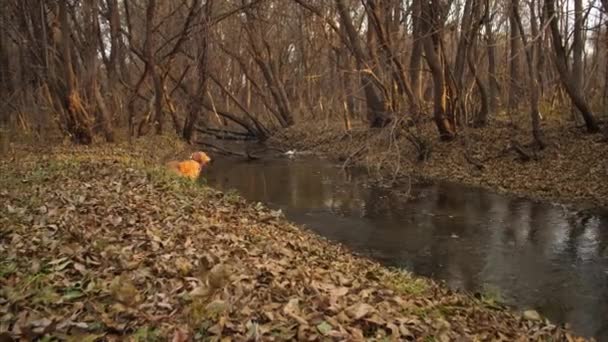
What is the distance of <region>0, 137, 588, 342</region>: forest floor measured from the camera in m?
4.32

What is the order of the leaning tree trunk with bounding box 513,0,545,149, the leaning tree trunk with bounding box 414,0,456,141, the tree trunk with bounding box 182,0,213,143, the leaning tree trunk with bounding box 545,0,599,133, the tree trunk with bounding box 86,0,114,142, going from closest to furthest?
the leaning tree trunk with bounding box 513,0,545,149
the leaning tree trunk with bounding box 545,0,599,133
the leaning tree trunk with bounding box 414,0,456,141
the tree trunk with bounding box 86,0,114,142
the tree trunk with bounding box 182,0,213,143

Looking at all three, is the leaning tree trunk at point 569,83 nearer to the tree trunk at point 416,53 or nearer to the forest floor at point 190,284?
the tree trunk at point 416,53

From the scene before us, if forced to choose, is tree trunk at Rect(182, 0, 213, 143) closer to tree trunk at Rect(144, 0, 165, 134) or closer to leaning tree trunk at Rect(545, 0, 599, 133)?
tree trunk at Rect(144, 0, 165, 134)

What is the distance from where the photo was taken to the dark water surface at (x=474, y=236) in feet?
25.9

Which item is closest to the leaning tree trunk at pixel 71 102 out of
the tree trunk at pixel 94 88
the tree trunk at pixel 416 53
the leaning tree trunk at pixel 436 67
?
the tree trunk at pixel 94 88

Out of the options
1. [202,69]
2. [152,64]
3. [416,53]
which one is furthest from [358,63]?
[152,64]

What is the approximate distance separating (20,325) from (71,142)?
16371 millimetres

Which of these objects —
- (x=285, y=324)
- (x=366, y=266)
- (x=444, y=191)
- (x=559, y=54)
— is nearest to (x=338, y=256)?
(x=366, y=266)

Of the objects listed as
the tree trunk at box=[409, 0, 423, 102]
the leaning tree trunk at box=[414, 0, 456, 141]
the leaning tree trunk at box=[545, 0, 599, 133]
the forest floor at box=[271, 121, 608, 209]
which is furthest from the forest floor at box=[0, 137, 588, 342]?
the tree trunk at box=[409, 0, 423, 102]

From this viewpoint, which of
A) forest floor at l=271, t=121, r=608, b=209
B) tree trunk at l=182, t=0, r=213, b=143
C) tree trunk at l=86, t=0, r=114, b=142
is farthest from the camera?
tree trunk at l=182, t=0, r=213, b=143

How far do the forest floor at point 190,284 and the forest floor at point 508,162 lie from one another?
7.45 metres

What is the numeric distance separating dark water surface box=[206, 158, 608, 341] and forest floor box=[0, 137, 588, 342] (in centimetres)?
115

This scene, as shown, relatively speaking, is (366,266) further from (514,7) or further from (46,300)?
(514,7)

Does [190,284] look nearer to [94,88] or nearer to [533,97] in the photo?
[533,97]
